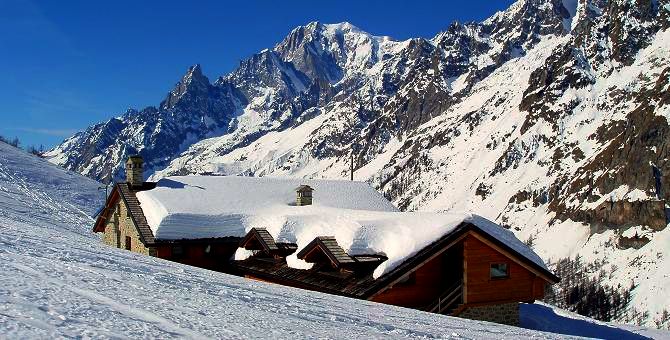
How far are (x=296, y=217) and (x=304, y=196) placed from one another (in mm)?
4947

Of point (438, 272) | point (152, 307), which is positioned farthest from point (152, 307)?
point (438, 272)

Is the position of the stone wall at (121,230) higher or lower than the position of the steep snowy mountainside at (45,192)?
lower

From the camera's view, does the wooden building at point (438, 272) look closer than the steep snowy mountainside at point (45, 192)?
Yes

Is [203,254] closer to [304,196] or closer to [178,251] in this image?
[178,251]

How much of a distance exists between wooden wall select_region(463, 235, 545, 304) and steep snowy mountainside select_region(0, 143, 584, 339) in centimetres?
1055

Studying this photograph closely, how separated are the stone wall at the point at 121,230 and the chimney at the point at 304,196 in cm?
825

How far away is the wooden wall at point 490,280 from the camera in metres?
22.7

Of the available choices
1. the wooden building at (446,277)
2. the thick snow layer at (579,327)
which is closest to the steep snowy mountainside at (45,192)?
the wooden building at (446,277)

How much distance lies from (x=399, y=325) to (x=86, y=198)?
141ft

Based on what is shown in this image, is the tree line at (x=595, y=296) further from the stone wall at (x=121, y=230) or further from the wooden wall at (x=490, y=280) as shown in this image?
the wooden wall at (x=490, y=280)

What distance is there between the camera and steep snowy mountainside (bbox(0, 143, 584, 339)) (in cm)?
715

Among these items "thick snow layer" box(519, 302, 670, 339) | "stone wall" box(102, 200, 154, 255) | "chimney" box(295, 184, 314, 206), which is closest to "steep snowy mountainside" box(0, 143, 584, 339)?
"thick snow layer" box(519, 302, 670, 339)

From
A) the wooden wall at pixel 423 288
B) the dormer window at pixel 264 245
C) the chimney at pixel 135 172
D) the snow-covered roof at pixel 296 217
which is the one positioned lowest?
the wooden wall at pixel 423 288

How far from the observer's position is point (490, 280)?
23.2 metres
